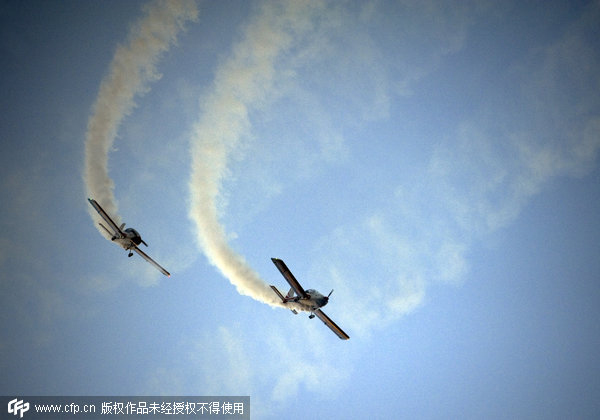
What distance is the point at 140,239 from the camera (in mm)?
66125

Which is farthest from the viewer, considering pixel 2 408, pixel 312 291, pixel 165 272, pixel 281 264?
pixel 2 408

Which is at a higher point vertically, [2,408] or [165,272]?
[165,272]

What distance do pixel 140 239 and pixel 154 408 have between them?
28.6 metres

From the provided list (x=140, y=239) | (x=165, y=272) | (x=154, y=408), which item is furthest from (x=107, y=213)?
→ (x=154, y=408)

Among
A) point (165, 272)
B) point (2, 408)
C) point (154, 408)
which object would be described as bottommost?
point (154, 408)

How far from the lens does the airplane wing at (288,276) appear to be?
176 ft

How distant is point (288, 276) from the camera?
55375mm

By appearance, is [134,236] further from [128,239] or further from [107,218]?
[107,218]

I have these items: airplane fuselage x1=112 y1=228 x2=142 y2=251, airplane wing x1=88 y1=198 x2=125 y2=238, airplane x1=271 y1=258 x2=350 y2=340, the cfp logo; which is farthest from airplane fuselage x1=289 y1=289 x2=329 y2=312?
the cfp logo

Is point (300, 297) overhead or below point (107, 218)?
below

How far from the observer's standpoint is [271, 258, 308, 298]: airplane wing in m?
53.6

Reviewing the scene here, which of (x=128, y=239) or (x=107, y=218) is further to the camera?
(x=128, y=239)

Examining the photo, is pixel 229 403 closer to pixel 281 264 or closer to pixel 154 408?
pixel 154 408

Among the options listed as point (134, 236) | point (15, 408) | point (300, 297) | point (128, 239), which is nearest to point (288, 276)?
point (300, 297)
